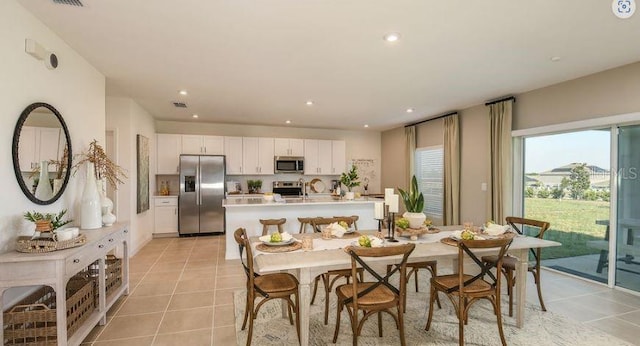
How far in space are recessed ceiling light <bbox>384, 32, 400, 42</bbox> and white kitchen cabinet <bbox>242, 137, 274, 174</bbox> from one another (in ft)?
15.8

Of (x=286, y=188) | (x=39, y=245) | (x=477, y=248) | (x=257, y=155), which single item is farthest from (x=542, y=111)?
(x=39, y=245)

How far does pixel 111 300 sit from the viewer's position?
9.42 feet

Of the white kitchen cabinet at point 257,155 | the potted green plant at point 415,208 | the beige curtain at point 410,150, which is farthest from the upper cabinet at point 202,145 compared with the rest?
the potted green plant at point 415,208

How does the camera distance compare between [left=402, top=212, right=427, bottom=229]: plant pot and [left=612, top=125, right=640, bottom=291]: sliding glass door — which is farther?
[left=612, top=125, right=640, bottom=291]: sliding glass door

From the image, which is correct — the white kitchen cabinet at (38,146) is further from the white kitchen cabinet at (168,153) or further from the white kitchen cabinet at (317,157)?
the white kitchen cabinet at (317,157)

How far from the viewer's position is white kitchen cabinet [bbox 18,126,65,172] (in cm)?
228

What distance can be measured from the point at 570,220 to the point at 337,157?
4724mm

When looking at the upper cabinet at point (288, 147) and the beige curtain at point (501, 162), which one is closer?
the beige curtain at point (501, 162)

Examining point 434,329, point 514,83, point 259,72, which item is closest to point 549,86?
point 514,83

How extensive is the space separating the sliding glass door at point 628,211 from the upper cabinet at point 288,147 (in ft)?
18.1

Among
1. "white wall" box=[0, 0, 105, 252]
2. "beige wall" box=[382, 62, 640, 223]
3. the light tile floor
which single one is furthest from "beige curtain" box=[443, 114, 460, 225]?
"white wall" box=[0, 0, 105, 252]

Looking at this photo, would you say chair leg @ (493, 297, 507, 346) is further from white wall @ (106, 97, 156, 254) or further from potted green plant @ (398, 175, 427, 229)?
white wall @ (106, 97, 156, 254)

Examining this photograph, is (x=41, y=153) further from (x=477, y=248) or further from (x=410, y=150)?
(x=410, y=150)

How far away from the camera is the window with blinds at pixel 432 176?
6.20 meters
